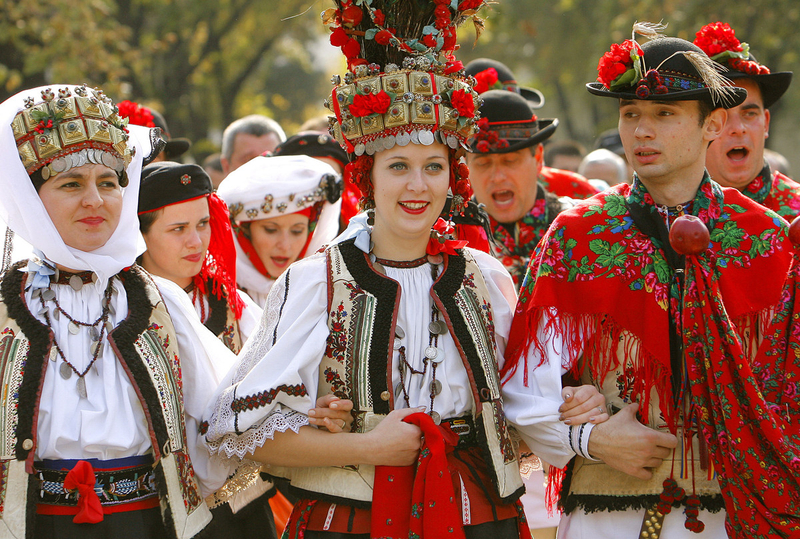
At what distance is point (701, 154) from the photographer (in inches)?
133

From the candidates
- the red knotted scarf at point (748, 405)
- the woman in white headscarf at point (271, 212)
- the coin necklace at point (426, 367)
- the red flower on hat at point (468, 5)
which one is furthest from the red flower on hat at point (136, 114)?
the red knotted scarf at point (748, 405)

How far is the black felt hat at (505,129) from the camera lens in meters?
5.24

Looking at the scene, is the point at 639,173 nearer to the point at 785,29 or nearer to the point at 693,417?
Result: the point at 693,417

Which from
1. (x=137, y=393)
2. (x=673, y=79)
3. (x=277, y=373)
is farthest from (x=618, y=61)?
(x=137, y=393)

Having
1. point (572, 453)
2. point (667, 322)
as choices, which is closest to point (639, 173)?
point (667, 322)

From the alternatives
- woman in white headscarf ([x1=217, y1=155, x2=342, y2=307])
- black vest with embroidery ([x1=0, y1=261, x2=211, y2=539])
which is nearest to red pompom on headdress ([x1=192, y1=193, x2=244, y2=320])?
woman in white headscarf ([x1=217, y1=155, x2=342, y2=307])

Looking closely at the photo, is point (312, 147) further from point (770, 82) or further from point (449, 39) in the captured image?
point (770, 82)

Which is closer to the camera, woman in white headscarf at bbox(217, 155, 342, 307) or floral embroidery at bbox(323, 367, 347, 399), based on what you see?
floral embroidery at bbox(323, 367, 347, 399)

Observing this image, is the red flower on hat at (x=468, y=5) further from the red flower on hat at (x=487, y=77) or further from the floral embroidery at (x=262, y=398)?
the red flower on hat at (x=487, y=77)

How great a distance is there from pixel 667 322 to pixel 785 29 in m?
15.7

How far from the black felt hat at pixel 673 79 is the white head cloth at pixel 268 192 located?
216 cm

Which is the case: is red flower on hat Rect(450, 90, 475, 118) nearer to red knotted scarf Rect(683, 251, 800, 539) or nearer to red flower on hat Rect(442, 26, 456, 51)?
red flower on hat Rect(442, 26, 456, 51)

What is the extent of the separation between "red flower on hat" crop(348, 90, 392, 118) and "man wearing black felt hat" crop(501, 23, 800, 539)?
0.81 m

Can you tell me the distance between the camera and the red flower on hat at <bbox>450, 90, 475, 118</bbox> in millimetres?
3381
